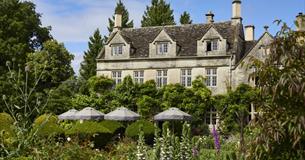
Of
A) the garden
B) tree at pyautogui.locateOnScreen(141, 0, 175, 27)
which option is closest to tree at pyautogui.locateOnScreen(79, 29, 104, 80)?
the garden

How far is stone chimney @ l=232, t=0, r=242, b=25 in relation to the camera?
108 ft

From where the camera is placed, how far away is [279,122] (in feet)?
13.3

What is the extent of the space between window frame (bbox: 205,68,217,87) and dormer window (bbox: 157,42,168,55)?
132 inches

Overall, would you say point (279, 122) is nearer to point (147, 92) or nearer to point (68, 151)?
point (68, 151)

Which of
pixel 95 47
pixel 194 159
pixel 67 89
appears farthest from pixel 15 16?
pixel 194 159

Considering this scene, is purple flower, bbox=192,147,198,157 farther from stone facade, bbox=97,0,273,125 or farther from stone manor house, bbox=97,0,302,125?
stone manor house, bbox=97,0,302,125

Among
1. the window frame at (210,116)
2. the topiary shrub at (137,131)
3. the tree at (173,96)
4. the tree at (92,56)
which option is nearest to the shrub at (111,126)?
the topiary shrub at (137,131)

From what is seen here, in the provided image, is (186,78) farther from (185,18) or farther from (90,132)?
(185,18)

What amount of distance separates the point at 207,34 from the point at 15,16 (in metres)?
15.9

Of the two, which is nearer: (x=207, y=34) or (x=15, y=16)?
(x=207, y=34)

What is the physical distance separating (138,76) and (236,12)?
8.12 meters

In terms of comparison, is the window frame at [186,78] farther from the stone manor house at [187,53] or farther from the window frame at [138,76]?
the window frame at [138,76]

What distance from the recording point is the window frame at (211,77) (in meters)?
31.5

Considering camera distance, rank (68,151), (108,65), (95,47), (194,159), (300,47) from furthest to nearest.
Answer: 1. (95,47)
2. (108,65)
3. (68,151)
4. (194,159)
5. (300,47)
